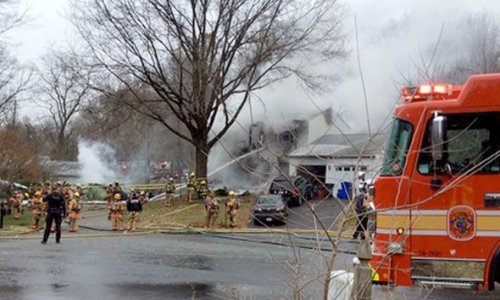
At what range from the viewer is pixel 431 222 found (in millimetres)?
7262

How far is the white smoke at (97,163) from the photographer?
54500 millimetres

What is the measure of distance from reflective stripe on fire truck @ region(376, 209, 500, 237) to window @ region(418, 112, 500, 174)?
1.53ft

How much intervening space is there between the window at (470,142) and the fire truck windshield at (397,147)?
0.23m

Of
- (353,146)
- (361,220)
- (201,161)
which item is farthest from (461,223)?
(201,161)

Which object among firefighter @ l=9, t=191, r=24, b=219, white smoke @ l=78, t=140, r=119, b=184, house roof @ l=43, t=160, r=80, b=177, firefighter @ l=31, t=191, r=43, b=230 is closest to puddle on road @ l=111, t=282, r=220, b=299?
firefighter @ l=31, t=191, r=43, b=230

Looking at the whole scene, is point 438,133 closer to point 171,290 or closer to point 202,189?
point 171,290

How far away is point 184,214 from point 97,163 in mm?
32782

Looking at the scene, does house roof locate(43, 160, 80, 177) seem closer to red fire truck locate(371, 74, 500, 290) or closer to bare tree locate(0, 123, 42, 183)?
bare tree locate(0, 123, 42, 183)

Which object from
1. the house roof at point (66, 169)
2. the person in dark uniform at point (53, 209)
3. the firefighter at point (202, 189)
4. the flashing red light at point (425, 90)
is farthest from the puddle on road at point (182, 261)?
the house roof at point (66, 169)

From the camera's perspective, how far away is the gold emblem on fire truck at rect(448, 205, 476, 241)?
715cm

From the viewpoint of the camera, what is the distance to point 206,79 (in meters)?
29.4

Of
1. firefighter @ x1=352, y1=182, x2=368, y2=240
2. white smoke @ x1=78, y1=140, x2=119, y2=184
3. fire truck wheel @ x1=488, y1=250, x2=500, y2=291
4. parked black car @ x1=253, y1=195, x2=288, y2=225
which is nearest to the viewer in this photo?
firefighter @ x1=352, y1=182, x2=368, y2=240

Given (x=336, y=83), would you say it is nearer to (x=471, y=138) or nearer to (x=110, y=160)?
(x=471, y=138)

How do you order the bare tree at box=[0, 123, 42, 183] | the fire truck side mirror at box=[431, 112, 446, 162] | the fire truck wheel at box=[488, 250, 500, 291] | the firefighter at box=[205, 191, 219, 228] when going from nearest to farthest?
the fire truck side mirror at box=[431, 112, 446, 162] → the fire truck wheel at box=[488, 250, 500, 291] → the firefighter at box=[205, 191, 219, 228] → the bare tree at box=[0, 123, 42, 183]
